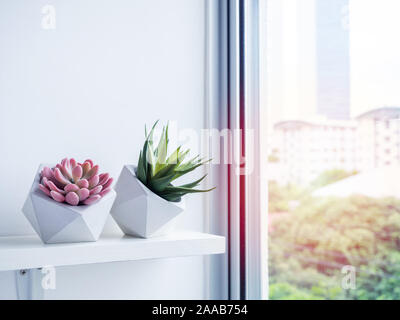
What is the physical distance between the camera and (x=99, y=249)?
67 cm

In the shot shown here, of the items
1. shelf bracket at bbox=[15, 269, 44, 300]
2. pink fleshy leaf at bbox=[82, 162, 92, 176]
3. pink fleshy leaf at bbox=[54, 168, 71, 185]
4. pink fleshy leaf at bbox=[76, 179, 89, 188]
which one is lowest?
shelf bracket at bbox=[15, 269, 44, 300]

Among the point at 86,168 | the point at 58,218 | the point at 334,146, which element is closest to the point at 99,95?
the point at 86,168

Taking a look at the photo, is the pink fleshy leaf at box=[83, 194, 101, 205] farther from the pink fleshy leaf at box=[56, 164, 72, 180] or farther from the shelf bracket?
the shelf bracket

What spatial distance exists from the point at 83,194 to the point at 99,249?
10cm

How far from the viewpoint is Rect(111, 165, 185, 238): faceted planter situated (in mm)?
762

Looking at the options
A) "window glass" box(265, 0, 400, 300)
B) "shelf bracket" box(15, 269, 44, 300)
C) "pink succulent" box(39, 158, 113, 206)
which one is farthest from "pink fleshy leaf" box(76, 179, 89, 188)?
"window glass" box(265, 0, 400, 300)

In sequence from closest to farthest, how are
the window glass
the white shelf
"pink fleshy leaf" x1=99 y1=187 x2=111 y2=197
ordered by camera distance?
1. the white shelf
2. "pink fleshy leaf" x1=99 y1=187 x2=111 y2=197
3. the window glass

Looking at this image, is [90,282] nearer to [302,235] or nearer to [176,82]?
[176,82]

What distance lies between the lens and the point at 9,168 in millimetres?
792

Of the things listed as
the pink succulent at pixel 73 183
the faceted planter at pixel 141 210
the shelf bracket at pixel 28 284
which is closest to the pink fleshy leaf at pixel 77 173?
the pink succulent at pixel 73 183

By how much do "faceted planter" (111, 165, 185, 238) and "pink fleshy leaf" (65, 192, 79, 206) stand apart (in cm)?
12

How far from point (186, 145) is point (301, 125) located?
0.51 m

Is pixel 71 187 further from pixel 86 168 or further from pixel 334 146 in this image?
pixel 334 146

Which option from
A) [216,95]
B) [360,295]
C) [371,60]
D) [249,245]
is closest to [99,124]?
[216,95]
